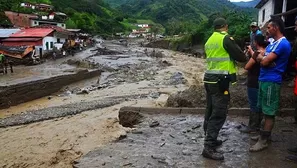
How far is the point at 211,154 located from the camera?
4.50m

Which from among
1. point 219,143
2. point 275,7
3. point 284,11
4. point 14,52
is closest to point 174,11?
point 14,52

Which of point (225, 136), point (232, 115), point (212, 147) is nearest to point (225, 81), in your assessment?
point (212, 147)

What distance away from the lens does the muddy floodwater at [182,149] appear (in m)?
4.38

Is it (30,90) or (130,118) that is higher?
(130,118)

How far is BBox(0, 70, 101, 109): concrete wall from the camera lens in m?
15.2

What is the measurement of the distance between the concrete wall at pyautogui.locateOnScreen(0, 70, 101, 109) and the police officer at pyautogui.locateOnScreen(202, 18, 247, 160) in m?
13.1

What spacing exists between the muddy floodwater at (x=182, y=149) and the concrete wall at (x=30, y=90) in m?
11.3

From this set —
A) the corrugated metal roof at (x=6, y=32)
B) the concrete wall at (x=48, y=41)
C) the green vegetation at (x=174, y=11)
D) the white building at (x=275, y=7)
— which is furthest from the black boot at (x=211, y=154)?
the green vegetation at (x=174, y=11)

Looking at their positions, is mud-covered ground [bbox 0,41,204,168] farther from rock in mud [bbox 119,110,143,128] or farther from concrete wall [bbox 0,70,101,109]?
rock in mud [bbox 119,110,143,128]

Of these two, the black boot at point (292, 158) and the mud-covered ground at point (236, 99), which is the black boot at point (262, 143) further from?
the mud-covered ground at point (236, 99)

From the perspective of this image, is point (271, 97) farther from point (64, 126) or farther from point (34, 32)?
point (34, 32)

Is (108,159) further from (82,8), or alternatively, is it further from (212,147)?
(82,8)

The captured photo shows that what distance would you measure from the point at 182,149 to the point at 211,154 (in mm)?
616

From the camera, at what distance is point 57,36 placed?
43781mm
